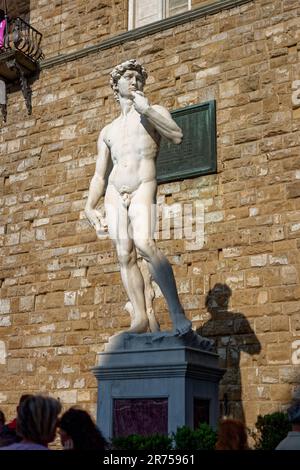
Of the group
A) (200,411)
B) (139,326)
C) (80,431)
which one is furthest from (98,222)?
(80,431)

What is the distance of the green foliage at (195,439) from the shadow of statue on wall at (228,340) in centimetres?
295

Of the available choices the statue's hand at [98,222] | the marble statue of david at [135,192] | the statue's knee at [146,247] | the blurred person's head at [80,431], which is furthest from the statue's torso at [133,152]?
the blurred person's head at [80,431]

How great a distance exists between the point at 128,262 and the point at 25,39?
251 inches

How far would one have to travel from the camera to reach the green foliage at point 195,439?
489 cm

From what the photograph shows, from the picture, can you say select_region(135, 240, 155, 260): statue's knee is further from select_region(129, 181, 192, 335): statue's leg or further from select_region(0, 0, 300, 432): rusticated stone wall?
select_region(0, 0, 300, 432): rusticated stone wall

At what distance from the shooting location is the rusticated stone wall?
8.05 metres

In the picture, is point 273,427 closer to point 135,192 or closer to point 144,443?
point 144,443

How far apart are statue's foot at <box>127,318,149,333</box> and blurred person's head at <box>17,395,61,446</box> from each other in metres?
2.90

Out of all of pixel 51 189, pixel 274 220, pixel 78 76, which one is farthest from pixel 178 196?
pixel 78 76

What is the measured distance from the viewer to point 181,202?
9.05 m

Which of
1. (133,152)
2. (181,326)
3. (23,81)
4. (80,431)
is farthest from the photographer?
(23,81)

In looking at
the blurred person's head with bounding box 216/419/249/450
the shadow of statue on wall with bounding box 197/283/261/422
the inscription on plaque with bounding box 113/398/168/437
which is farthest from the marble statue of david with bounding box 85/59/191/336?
the blurred person's head with bounding box 216/419/249/450

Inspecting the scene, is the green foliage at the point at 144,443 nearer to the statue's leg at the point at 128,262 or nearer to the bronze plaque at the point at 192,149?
the statue's leg at the point at 128,262

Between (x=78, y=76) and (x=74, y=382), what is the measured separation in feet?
15.4
